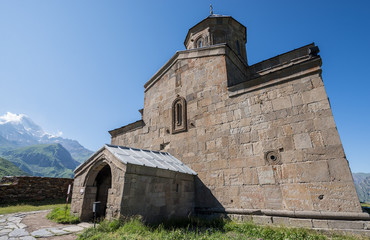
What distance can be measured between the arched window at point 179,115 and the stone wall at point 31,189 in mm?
9217

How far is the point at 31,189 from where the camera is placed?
1096 cm

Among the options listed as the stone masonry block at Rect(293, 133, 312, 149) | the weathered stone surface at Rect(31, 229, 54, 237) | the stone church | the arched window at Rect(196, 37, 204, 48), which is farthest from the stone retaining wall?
the arched window at Rect(196, 37, 204, 48)

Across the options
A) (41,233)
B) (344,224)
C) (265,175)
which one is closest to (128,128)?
(41,233)

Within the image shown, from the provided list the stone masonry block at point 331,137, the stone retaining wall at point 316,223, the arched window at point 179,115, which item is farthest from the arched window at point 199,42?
the stone retaining wall at point 316,223

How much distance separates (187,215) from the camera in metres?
6.20

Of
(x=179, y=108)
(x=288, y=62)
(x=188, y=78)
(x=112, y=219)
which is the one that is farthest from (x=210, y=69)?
(x=112, y=219)

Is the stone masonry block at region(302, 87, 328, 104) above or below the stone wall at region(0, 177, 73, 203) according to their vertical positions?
above

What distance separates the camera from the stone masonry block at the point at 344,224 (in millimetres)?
4086

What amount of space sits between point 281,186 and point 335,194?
1.16 m

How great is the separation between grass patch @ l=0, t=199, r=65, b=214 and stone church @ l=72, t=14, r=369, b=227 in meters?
4.56

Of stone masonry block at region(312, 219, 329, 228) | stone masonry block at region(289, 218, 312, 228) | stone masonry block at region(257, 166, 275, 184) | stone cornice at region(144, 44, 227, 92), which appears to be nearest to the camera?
stone masonry block at region(312, 219, 329, 228)

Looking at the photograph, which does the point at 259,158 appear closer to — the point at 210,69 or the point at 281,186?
the point at 281,186

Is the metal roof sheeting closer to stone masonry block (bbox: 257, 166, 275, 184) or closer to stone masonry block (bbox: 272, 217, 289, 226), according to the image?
stone masonry block (bbox: 257, 166, 275, 184)

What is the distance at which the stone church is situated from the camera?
473 centimetres
